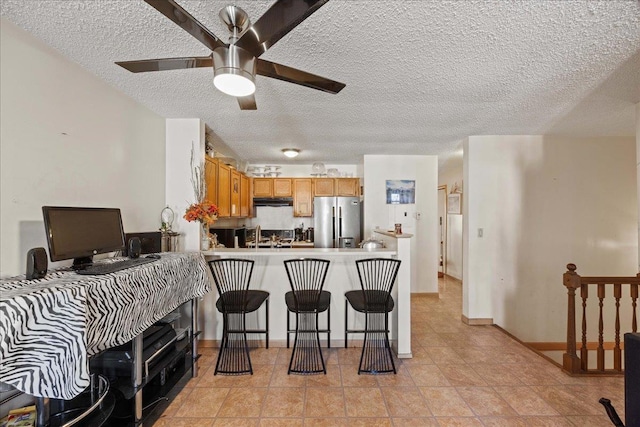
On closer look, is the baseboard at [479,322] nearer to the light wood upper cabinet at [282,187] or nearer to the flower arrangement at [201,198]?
the flower arrangement at [201,198]

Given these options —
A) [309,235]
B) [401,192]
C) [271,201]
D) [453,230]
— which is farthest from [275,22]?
[453,230]

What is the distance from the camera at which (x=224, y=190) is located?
396cm

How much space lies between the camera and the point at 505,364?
2771 millimetres

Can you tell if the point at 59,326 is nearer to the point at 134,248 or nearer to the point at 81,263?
the point at 81,263

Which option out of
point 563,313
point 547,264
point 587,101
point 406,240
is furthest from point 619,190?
point 406,240

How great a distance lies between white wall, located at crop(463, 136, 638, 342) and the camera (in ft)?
12.5

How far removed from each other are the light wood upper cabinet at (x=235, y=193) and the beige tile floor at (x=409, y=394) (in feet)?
6.63

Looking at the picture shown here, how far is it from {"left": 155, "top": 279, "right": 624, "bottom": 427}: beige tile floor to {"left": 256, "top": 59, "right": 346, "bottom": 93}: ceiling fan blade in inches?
85.3

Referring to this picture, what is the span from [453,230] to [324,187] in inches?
128

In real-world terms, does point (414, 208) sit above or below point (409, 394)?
above

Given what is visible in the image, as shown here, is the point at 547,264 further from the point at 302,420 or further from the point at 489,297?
the point at 302,420

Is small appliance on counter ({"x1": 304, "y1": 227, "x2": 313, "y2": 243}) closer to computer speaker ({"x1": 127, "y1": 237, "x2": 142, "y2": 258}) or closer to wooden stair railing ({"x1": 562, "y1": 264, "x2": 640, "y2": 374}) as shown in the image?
computer speaker ({"x1": 127, "y1": 237, "x2": 142, "y2": 258})

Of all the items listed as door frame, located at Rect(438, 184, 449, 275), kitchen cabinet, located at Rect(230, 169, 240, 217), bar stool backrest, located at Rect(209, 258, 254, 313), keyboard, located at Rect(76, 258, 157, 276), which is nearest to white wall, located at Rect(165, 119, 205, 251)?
bar stool backrest, located at Rect(209, 258, 254, 313)

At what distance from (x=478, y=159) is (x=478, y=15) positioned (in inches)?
104
